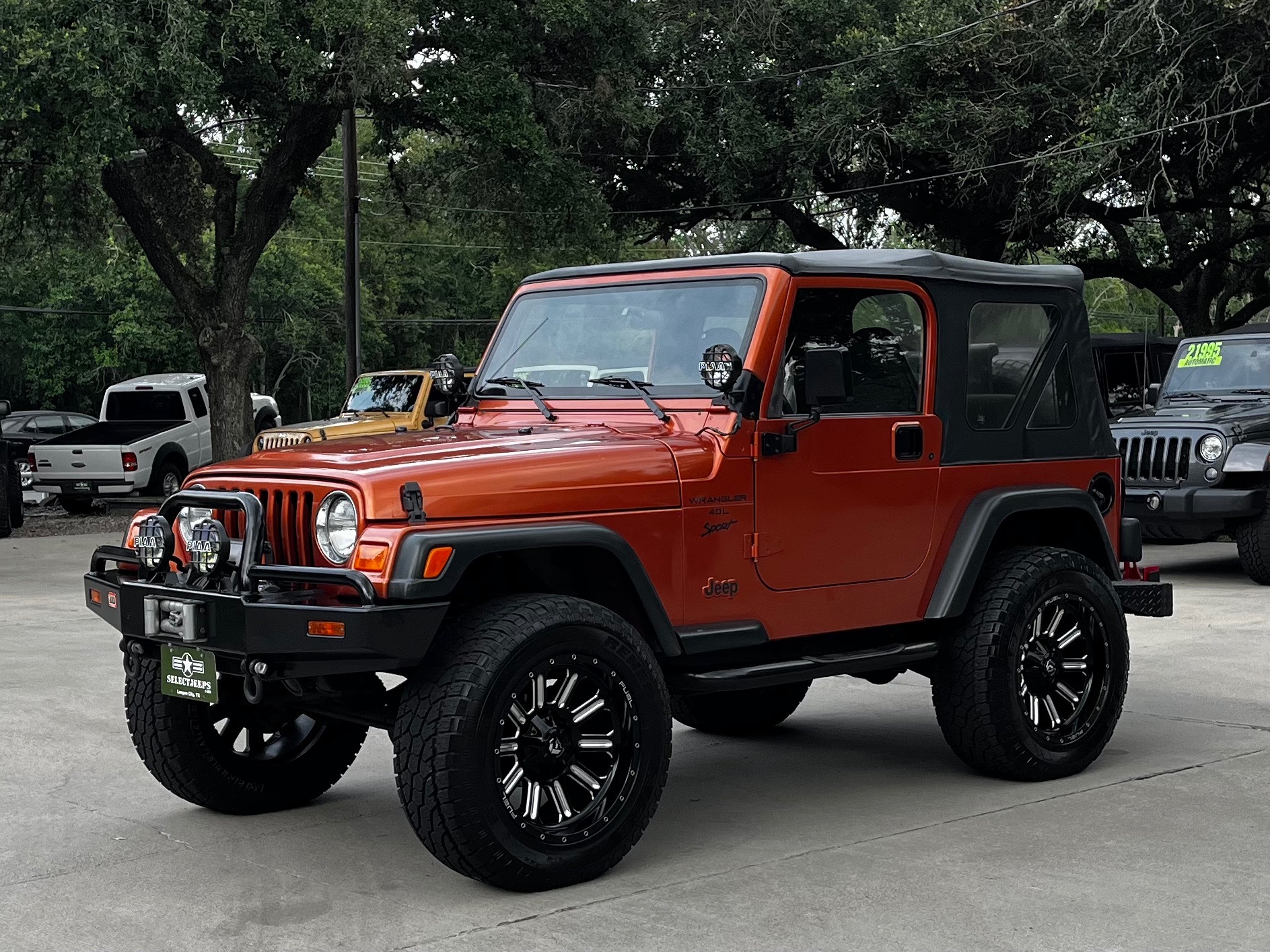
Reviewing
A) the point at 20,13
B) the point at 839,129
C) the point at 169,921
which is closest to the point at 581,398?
the point at 169,921

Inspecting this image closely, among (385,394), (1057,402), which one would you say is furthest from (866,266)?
(385,394)

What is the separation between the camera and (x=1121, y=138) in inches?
848

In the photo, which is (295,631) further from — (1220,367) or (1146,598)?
(1220,367)

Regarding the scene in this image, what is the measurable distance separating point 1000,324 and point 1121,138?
1602cm

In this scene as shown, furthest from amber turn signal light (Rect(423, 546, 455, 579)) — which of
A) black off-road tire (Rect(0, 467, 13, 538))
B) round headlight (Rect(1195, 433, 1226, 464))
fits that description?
black off-road tire (Rect(0, 467, 13, 538))

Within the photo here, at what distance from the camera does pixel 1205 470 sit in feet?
45.3

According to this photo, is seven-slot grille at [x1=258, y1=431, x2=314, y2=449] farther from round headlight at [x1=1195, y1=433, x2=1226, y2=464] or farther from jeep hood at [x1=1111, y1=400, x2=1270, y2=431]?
round headlight at [x1=1195, y1=433, x2=1226, y2=464]

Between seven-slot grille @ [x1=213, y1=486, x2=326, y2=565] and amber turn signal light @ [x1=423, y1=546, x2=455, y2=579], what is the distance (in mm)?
433

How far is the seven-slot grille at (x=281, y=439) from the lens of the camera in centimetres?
1850

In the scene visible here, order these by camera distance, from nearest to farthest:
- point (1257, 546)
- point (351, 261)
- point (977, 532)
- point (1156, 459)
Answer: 1. point (977, 532)
2. point (1257, 546)
3. point (1156, 459)
4. point (351, 261)

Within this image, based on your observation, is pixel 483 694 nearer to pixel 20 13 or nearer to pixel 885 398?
pixel 885 398

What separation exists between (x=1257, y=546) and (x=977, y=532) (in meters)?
8.19

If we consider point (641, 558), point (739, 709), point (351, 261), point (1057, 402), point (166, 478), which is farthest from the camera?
point (351, 261)

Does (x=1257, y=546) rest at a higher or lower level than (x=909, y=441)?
lower
